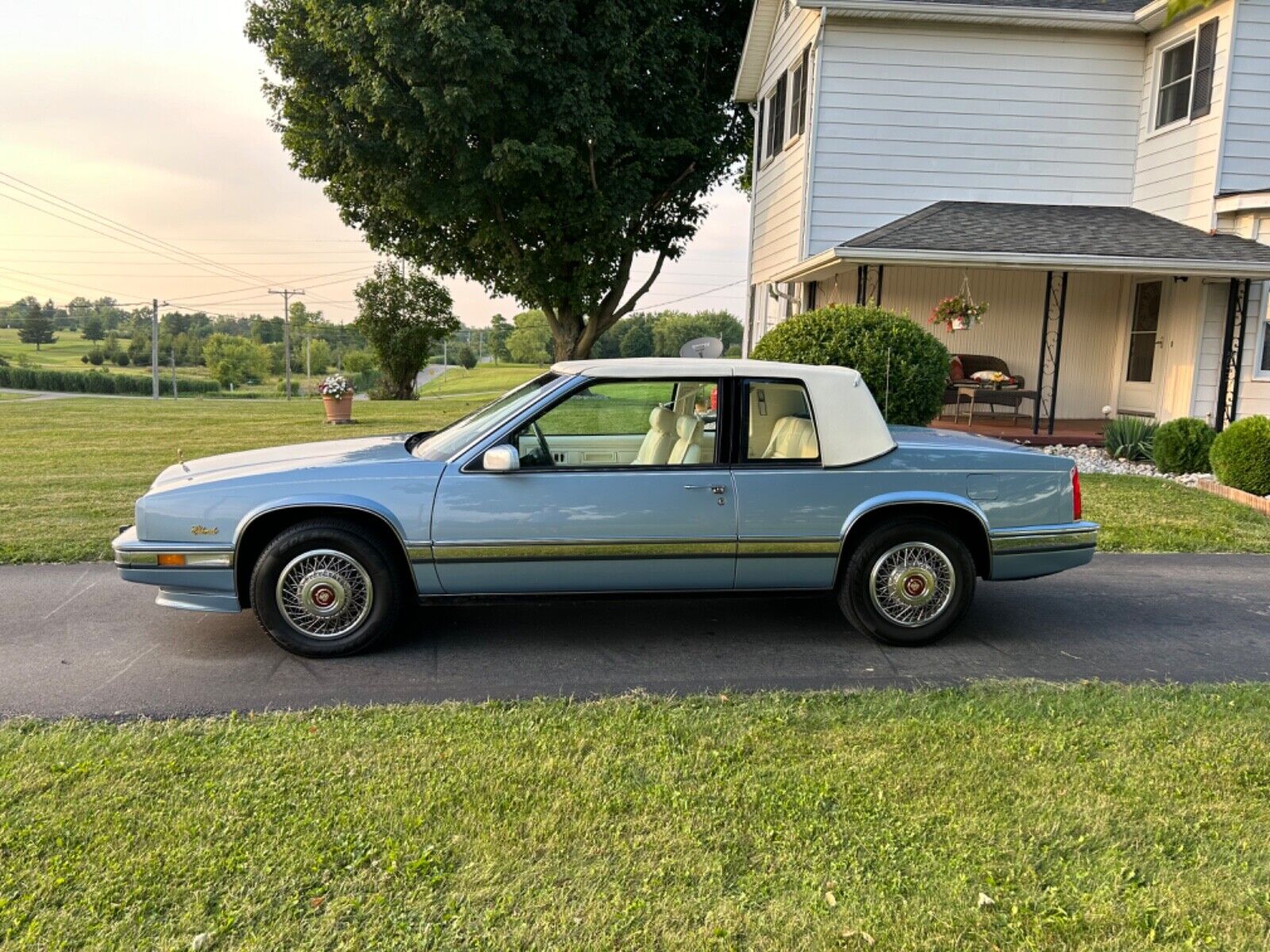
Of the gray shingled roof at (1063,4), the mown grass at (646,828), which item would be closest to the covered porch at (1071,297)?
the gray shingled roof at (1063,4)

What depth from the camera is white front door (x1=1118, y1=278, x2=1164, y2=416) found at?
1452 centimetres

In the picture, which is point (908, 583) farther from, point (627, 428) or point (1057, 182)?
point (1057, 182)

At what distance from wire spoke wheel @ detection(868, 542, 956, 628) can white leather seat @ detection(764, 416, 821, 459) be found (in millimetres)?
723

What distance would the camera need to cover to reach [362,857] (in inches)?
113

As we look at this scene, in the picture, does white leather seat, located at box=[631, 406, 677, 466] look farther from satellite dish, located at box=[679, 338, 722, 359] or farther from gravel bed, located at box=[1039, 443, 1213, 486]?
satellite dish, located at box=[679, 338, 722, 359]

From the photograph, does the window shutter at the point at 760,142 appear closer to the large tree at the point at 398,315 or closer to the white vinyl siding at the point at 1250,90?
the white vinyl siding at the point at 1250,90

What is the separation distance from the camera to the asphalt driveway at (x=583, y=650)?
174 inches

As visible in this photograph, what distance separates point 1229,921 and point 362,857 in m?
2.58

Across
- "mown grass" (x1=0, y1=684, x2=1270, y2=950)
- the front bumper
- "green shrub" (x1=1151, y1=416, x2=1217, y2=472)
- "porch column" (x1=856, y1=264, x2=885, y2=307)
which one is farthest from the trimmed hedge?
"mown grass" (x1=0, y1=684, x2=1270, y2=950)

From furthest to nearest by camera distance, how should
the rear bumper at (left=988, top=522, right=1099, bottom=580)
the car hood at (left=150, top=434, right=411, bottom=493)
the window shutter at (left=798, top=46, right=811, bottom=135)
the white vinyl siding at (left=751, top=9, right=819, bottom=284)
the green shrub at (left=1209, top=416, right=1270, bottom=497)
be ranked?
the white vinyl siding at (left=751, top=9, right=819, bottom=284) → the window shutter at (left=798, top=46, right=811, bottom=135) → the green shrub at (left=1209, top=416, right=1270, bottom=497) → the rear bumper at (left=988, top=522, right=1099, bottom=580) → the car hood at (left=150, top=434, right=411, bottom=493)

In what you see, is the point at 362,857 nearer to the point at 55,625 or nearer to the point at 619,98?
the point at 55,625

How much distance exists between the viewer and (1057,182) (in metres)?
14.6

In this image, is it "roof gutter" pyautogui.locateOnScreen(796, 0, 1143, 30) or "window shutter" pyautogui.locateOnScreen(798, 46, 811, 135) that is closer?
"roof gutter" pyautogui.locateOnScreen(796, 0, 1143, 30)

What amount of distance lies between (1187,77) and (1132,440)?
18.9 feet
